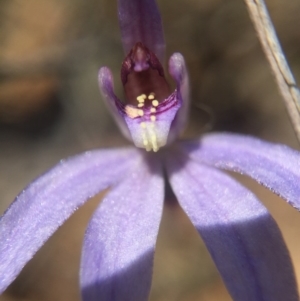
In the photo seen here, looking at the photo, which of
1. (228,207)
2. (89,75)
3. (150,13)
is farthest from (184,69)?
(89,75)

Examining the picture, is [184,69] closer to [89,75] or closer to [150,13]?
[150,13]

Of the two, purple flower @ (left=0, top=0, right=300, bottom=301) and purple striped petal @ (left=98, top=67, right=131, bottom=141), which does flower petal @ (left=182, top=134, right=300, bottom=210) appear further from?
purple striped petal @ (left=98, top=67, right=131, bottom=141)

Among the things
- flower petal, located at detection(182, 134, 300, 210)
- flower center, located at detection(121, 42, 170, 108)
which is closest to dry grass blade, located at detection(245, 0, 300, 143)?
flower petal, located at detection(182, 134, 300, 210)

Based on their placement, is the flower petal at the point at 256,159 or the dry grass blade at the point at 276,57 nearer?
the dry grass blade at the point at 276,57

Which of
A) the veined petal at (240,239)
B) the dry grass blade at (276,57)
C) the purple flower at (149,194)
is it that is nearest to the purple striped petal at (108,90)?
the purple flower at (149,194)

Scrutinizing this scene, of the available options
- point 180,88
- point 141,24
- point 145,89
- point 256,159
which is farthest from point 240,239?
point 141,24

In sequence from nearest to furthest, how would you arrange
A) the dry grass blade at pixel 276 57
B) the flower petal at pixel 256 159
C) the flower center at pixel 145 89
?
the dry grass blade at pixel 276 57, the flower petal at pixel 256 159, the flower center at pixel 145 89

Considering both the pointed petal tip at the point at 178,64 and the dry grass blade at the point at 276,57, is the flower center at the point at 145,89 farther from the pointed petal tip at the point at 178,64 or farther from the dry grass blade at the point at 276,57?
the dry grass blade at the point at 276,57
